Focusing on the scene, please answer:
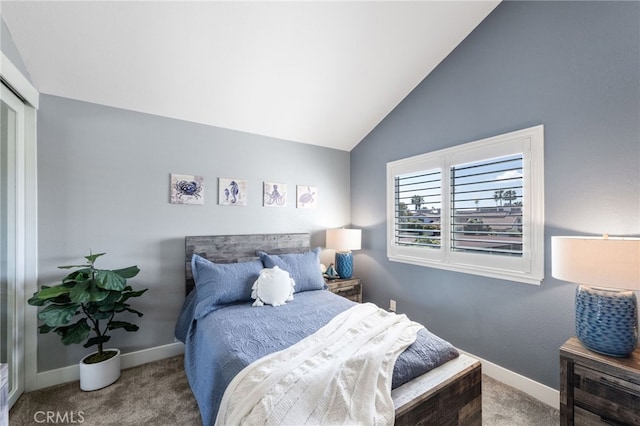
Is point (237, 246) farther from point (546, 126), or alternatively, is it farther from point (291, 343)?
point (546, 126)

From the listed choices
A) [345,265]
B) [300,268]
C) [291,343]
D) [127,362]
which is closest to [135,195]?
[127,362]

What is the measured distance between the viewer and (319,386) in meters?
1.18

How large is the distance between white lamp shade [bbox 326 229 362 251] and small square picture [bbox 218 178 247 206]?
1.15 metres

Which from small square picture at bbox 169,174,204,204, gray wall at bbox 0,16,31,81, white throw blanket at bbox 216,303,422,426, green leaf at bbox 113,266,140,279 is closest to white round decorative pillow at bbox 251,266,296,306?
white throw blanket at bbox 216,303,422,426

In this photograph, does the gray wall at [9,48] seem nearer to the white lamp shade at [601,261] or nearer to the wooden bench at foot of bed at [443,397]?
the wooden bench at foot of bed at [443,397]

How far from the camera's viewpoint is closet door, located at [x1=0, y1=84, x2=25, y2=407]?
1.85 meters

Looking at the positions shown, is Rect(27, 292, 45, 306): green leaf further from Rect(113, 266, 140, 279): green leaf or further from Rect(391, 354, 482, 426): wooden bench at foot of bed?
Rect(391, 354, 482, 426): wooden bench at foot of bed

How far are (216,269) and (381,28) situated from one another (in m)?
2.56

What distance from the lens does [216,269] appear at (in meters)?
2.31

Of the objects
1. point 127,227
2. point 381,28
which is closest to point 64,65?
point 127,227

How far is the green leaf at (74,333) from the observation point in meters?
1.91

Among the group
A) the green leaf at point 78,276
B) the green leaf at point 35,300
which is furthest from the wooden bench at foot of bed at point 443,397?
the green leaf at point 35,300

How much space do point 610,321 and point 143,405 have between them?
3.02 m

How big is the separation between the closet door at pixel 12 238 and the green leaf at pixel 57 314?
0.34 meters
